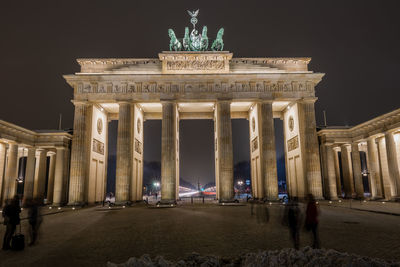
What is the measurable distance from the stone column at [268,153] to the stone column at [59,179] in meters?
22.9

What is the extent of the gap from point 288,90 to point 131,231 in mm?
25823

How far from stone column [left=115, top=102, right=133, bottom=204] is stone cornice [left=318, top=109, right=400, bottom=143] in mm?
23282

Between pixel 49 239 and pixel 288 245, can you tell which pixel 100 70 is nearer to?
pixel 49 239

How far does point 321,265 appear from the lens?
627 centimetres

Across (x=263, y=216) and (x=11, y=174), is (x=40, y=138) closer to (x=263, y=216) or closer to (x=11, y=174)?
(x=11, y=174)

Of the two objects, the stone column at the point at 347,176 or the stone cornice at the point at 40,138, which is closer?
the stone cornice at the point at 40,138

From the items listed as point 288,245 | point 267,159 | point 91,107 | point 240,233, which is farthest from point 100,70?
point 288,245

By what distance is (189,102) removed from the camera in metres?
32.8

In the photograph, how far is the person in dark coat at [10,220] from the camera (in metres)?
9.66

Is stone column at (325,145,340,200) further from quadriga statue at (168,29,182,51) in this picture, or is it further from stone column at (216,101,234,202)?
quadriga statue at (168,29,182,51)

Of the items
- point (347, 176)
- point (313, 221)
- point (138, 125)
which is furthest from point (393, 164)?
point (138, 125)

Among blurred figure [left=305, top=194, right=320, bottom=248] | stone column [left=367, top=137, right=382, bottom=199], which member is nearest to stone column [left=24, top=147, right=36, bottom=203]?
blurred figure [left=305, top=194, right=320, bottom=248]

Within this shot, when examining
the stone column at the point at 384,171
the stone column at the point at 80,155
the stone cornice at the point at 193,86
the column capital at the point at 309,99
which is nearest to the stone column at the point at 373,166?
the stone column at the point at 384,171

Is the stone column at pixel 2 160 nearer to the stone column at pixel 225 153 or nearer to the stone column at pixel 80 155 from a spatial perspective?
the stone column at pixel 80 155
